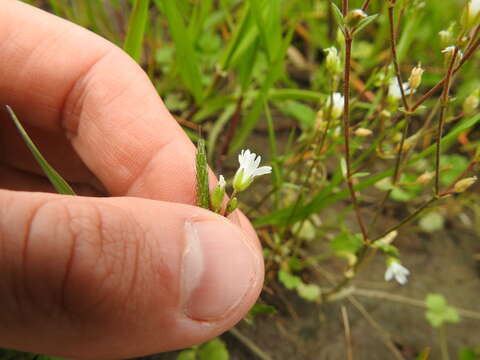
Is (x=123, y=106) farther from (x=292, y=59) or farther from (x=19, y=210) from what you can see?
(x=292, y=59)

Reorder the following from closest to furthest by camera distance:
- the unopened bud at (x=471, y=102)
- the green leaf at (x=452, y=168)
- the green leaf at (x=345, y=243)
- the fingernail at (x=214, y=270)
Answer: the fingernail at (x=214, y=270) < the unopened bud at (x=471, y=102) < the green leaf at (x=345, y=243) < the green leaf at (x=452, y=168)

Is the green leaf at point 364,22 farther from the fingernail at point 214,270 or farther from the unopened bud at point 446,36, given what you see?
the fingernail at point 214,270

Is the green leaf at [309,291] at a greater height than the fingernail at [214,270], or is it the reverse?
the fingernail at [214,270]

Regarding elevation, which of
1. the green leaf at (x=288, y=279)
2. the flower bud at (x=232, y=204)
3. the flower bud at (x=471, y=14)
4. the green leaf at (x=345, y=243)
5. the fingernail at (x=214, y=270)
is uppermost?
the flower bud at (x=471, y=14)

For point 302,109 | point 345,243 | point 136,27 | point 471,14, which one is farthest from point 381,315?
point 136,27

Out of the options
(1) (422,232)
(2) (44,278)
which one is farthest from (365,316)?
(2) (44,278)

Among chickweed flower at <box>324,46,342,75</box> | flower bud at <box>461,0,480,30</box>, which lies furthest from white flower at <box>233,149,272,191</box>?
flower bud at <box>461,0,480,30</box>

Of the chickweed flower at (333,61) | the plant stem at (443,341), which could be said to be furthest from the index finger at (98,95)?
the plant stem at (443,341)
